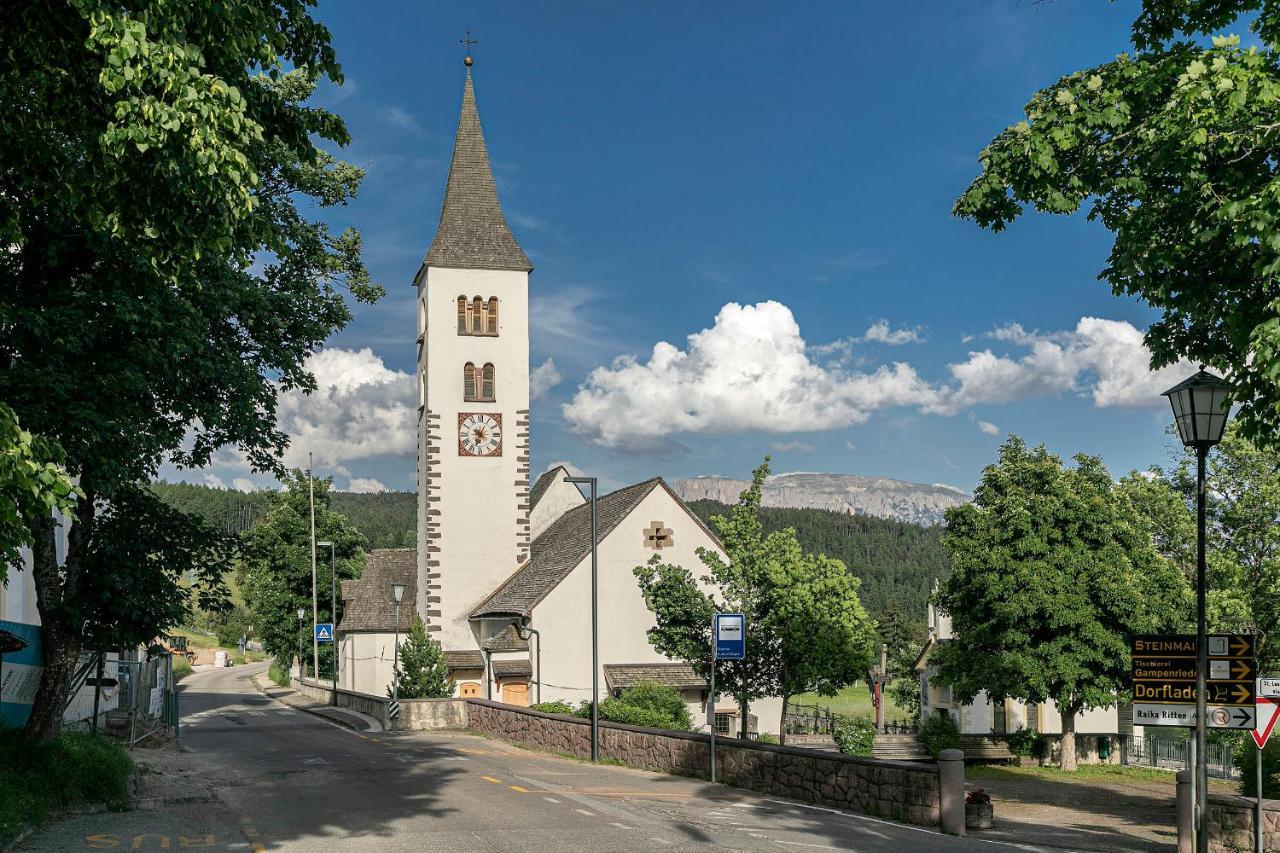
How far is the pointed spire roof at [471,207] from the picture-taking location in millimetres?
49000

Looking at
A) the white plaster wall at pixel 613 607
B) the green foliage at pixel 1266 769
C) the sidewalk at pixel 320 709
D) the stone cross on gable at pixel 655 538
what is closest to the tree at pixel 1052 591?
the white plaster wall at pixel 613 607

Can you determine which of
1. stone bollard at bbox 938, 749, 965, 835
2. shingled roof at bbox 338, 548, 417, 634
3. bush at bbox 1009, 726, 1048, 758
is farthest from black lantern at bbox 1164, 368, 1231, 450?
shingled roof at bbox 338, 548, 417, 634

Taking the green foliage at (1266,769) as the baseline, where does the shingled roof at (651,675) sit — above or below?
below

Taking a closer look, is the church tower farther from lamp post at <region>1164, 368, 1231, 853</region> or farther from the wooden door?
lamp post at <region>1164, 368, 1231, 853</region>

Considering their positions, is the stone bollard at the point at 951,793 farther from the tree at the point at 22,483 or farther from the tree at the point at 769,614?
the tree at the point at 769,614

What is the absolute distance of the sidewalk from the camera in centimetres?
3875

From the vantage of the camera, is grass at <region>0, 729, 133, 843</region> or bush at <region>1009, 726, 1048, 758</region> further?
bush at <region>1009, 726, 1048, 758</region>

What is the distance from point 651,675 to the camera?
41.0 m

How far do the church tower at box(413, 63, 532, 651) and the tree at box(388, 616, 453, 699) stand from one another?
6682mm

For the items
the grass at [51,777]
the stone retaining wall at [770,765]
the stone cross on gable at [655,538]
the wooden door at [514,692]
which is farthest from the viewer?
the stone cross on gable at [655,538]

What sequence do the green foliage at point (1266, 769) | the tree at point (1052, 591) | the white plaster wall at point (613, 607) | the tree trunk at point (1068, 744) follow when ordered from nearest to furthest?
the green foliage at point (1266, 769) < the tree at point (1052, 591) < the tree trunk at point (1068, 744) < the white plaster wall at point (613, 607)

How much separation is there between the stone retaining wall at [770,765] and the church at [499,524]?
11.5 m

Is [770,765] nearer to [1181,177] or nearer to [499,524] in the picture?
[1181,177]

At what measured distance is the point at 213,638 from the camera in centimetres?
16838
